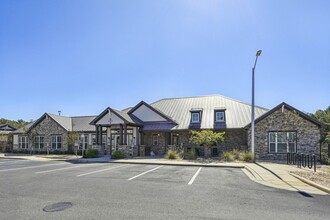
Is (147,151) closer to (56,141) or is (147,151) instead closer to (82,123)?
(82,123)

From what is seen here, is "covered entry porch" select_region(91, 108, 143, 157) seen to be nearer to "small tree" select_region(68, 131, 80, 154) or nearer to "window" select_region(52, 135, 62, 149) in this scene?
"small tree" select_region(68, 131, 80, 154)

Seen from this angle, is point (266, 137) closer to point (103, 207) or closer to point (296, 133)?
point (296, 133)

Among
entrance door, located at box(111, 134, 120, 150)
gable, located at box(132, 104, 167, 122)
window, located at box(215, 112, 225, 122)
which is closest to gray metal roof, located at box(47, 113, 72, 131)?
entrance door, located at box(111, 134, 120, 150)

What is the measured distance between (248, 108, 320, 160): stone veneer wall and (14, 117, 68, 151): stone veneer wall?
77.9 ft

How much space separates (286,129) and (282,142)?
121 cm

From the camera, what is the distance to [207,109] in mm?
28703

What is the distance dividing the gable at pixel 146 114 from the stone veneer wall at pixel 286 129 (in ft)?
33.9

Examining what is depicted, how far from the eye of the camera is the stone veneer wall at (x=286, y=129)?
21375 millimetres

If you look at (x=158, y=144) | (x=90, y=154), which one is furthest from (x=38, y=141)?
(x=158, y=144)

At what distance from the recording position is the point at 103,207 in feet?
23.1

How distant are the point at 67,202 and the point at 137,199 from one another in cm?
210

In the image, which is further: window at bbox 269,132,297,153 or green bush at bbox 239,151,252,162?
window at bbox 269,132,297,153

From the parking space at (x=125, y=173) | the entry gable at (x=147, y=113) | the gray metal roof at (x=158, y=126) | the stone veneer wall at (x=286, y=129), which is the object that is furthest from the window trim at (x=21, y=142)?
the stone veneer wall at (x=286, y=129)

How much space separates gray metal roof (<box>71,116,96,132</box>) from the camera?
109 feet
